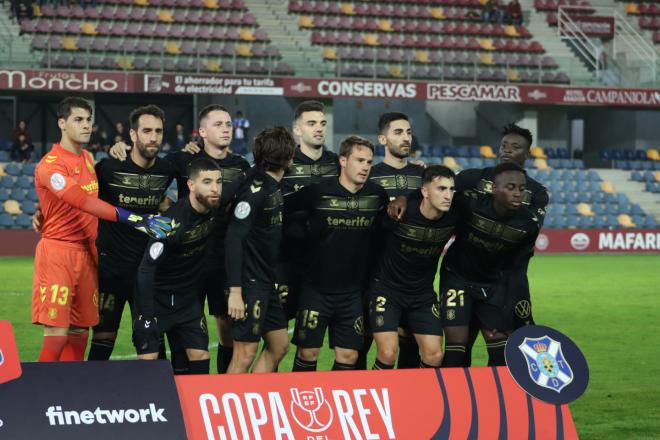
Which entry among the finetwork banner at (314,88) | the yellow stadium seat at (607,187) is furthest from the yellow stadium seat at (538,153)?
the yellow stadium seat at (607,187)

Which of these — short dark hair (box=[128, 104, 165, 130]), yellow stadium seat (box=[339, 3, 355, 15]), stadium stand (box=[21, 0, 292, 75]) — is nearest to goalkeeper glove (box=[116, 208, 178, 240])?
short dark hair (box=[128, 104, 165, 130])

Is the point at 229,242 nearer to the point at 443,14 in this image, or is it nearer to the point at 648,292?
the point at 648,292

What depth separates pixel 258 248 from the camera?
7.26 meters

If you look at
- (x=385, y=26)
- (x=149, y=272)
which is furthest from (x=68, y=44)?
(x=149, y=272)

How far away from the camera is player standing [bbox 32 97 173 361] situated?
7031mm

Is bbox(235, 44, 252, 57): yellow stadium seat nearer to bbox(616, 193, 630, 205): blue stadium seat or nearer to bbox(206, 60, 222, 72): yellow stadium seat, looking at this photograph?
bbox(206, 60, 222, 72): yellow stadium seat

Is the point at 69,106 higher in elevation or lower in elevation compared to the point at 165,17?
lower

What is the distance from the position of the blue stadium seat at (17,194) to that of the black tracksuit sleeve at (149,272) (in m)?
18.7

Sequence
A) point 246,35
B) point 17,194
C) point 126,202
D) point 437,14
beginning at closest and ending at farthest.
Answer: point 126,202 < point 17,194 < point 246,35 < point 437,14

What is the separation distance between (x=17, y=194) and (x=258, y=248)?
60.4ft

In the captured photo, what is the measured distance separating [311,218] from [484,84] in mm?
21753

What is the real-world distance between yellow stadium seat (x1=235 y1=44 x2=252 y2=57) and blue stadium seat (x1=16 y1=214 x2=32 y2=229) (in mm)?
7770

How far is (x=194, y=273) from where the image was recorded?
703 centimetres

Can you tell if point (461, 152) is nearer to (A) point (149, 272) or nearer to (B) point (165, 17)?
(B) point (165, 17)
